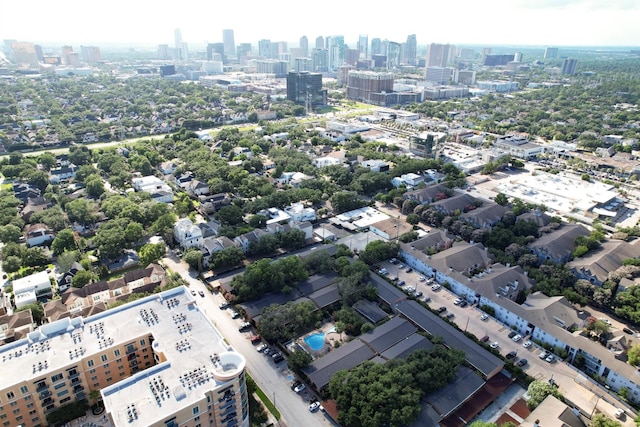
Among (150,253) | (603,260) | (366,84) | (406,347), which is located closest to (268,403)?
(406,347)

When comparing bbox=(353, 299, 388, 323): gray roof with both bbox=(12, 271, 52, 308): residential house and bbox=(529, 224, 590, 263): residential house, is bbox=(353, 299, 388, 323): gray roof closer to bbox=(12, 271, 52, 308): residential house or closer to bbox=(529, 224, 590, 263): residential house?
bbox=(529, 224, 590, 263): residential house

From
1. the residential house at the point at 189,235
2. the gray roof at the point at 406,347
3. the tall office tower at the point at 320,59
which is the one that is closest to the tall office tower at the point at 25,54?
the tall office tower at the point at 320,59

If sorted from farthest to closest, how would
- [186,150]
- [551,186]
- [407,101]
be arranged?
[407,101] → [186,150] → [551,186]

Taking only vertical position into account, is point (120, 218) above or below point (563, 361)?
above

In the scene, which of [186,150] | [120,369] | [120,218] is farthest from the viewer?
[186,150]

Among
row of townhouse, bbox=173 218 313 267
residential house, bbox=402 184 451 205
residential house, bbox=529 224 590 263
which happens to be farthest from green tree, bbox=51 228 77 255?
residential house, bbox=529 224 590 263

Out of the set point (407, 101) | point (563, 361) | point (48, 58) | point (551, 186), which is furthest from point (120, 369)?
point (48, 58)

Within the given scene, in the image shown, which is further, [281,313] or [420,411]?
[281,313]

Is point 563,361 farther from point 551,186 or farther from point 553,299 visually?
point 551,186
